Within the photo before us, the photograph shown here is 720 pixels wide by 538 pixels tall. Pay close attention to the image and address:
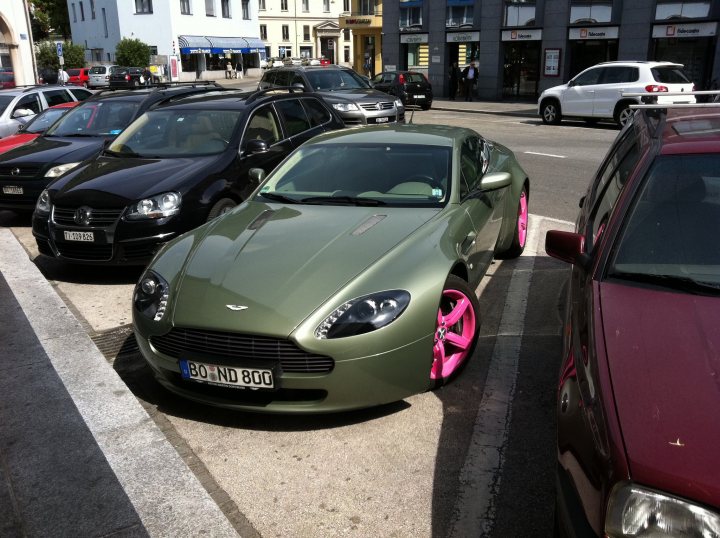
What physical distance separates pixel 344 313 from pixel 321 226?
103 centimetres

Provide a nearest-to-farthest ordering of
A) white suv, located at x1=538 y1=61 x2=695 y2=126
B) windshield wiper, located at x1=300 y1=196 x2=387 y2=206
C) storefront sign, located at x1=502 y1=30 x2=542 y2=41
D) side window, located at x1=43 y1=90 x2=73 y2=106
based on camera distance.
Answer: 1. windshield wiper, located at x1=300 y1=196 x2=387 y2=206
2. side window, located at x1=43 y1=90 x2=73 y2=106
3. white suv, located at x1=538 y1=61 x2=695 y2=126
4. storefront sign, located at x1=502 y1=30 x2=542 y2=41

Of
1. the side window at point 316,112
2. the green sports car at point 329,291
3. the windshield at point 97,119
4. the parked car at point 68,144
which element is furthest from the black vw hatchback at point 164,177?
the windshield at point 97,119

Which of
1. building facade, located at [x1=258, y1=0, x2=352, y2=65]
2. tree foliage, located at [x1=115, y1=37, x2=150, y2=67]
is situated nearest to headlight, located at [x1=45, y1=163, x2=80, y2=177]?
tree foliage, located at [x1=115, y1=37, x2=150, y2=67]

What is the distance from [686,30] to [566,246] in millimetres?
25325

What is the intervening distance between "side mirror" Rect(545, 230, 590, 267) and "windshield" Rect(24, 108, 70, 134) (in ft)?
34.4

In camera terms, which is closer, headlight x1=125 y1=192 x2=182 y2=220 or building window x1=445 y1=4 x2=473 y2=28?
headlight x1=125 y1=192 x2=182 y2=220

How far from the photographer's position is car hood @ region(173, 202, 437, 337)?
11.8 ft

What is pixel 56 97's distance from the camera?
14.7m

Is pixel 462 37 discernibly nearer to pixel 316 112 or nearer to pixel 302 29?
pixel 316 112

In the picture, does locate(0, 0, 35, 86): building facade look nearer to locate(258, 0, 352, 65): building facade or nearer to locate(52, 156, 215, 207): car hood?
locate(52, 156, 215, 207): car hood

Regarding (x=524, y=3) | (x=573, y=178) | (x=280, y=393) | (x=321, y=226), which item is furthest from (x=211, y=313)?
(x=524, y=3)

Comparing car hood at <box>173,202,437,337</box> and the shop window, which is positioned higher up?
the shop window

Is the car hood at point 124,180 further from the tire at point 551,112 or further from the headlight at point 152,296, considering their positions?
the tire at point 551,112

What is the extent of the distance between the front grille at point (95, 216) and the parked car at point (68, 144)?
231 centimetres
